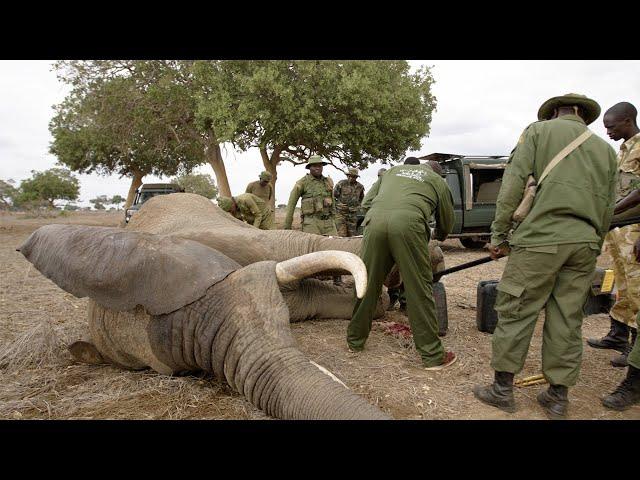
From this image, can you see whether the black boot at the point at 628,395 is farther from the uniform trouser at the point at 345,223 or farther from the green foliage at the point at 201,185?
the green foliage at the point at 201,185

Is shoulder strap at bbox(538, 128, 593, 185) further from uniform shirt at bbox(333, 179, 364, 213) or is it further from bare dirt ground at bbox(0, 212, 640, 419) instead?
uniform shirt at bbox(333, 179, 364, 213)

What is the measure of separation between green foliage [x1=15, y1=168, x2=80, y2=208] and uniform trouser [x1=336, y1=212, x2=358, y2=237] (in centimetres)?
4760

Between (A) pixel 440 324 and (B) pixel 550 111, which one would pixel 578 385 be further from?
(B) pixel 550 111

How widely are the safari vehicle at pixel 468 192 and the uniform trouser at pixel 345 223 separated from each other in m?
2.67

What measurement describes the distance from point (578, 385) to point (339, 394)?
2444 millimetres

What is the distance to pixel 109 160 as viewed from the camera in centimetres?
2766

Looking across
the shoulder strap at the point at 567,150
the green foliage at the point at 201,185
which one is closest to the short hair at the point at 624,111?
the shoulder strap at the point at 567,150

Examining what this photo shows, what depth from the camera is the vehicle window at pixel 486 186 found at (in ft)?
42.0

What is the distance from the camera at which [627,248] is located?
421 cm

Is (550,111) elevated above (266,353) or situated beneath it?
elevated above

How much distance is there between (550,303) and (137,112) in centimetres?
2023

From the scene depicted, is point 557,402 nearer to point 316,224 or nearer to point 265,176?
point 316,224

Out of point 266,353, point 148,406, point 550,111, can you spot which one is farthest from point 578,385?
point 148,406

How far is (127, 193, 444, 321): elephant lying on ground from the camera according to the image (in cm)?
457
